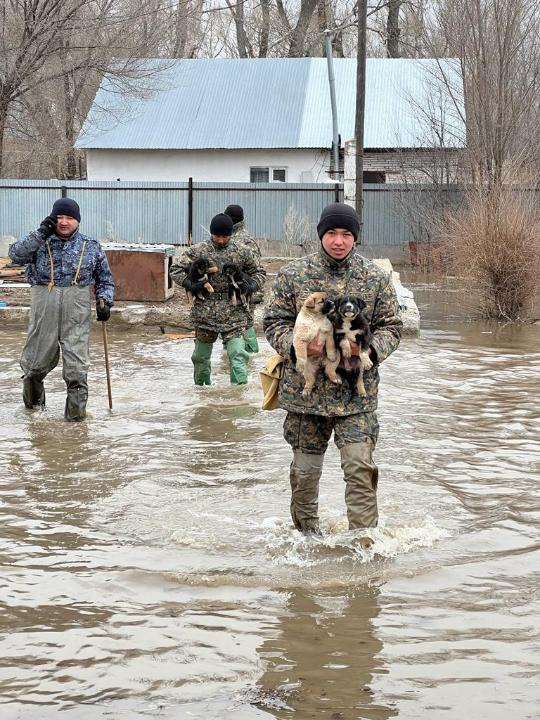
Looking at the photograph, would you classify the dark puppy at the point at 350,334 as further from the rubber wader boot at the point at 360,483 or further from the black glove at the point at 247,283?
the black glove at the point at 247,283

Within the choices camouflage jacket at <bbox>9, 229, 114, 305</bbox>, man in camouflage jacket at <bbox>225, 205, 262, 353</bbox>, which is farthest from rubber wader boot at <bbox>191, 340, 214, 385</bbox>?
camouflage jacket at <bbox>9, 229, 114, 305</bbox>

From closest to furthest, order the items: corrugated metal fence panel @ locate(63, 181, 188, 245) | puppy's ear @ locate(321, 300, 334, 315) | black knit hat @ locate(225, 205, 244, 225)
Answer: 1. puppy's ear @ locate(321, 300, 334, 315)
2. black knit hat @ locate(225, 205, 244, 225)
3. corrugated metal fence panel @ locate(63, 181, 188, 245)

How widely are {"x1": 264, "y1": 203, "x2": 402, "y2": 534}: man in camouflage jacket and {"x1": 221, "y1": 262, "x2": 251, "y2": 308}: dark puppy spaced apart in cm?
427

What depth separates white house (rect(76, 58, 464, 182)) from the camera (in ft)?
99.9

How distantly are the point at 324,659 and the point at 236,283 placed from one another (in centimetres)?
591

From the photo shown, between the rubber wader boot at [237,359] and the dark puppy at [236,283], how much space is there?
0.39 m

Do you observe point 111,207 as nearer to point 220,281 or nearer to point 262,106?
point 262,106

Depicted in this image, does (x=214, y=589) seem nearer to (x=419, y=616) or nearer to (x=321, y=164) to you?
(x=419, y=616)

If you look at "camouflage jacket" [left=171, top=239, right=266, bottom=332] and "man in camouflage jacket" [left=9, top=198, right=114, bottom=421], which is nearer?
"man in camouflage jacket" [left=9, top=198, right=114, bottom=421]

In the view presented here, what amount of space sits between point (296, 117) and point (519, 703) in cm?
2833

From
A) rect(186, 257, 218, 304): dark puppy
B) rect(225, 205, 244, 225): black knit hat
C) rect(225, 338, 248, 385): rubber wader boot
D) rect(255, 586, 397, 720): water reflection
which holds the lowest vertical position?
rect(255, 586, 397, 720): water reflection

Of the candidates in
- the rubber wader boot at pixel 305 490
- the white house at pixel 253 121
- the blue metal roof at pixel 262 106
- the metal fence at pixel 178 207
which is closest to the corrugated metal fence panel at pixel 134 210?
the metal fence at pixel 178 207

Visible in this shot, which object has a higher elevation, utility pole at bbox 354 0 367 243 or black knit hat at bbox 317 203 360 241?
utility pole at bbox 354 0 367 243

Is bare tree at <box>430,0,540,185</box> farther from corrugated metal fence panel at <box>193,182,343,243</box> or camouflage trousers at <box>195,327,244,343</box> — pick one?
camouflage trousers at <box>195,327,244,343</box>
